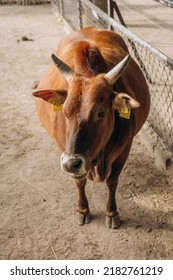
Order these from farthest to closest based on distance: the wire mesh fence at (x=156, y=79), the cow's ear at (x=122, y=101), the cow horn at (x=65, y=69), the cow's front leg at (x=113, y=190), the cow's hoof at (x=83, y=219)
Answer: the wire mesh fence at (x=156, y=79) < the cow's hoof at (x=83, y=219) < the cow's front leg at (x=113, y=190) < the cow horn at (x=65, y=69) < the cow's ear at (x=122, y=101)

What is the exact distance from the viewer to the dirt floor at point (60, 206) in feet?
10.5

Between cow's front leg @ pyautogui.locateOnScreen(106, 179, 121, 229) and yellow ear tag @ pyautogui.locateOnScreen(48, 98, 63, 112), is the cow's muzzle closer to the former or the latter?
yellow ear tag @ pyautogui.locateOnScreen(48, 98, 63, 112)

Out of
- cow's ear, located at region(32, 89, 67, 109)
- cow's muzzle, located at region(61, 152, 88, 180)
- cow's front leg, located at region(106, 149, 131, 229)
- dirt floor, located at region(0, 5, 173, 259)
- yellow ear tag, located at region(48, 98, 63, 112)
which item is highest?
cow's ear, located at region(32, 89, 67, 109)

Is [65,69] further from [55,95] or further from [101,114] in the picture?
[101,114]

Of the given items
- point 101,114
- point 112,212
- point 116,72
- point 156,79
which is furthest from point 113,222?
point 156,79

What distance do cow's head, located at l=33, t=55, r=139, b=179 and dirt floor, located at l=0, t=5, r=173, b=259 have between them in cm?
98

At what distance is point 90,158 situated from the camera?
254cm

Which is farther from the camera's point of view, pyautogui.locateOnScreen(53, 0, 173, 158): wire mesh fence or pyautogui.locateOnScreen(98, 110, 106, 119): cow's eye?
pyautogui.locateOnScreen(53, 0, 173, 158): wire mesh fence

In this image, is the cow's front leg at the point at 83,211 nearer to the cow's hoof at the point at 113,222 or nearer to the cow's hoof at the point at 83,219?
the cow's hoof at the point at 83,219

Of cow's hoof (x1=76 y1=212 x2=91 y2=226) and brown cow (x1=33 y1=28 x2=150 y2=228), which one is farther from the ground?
brown cow (x1=33 y1=28 x2=150 y2=228)

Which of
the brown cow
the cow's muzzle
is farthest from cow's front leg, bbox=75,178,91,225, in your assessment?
the cow's muzzle

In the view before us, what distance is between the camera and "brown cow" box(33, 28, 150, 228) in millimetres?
2457

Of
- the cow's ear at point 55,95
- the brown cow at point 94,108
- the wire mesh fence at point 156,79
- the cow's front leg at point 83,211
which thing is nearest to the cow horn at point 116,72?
the brown cow at point 94,108
